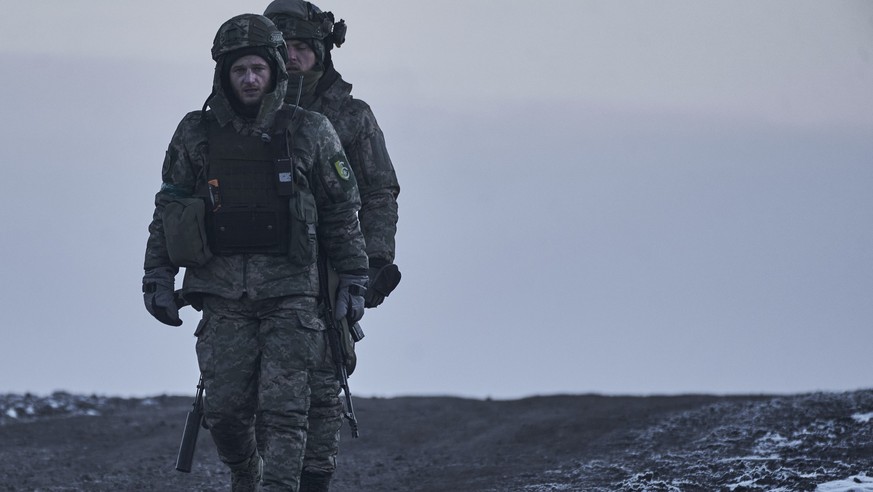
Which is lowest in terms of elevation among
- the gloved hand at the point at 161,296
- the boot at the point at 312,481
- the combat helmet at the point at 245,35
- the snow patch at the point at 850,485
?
the boot at the point at 312,481

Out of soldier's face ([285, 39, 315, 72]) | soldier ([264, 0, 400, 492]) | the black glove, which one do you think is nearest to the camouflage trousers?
the black glove

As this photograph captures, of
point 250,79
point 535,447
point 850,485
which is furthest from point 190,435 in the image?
point 535,447

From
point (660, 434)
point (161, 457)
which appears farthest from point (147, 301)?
point (660, 434)

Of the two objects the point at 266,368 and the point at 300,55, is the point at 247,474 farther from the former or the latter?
the point at 300,55

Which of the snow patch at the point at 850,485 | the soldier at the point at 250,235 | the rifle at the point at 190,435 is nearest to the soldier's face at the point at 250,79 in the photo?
the soldier at the point at 250,235

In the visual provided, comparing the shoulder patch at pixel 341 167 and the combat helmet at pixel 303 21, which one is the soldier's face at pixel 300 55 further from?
the shoulder patch at pixel 341 167

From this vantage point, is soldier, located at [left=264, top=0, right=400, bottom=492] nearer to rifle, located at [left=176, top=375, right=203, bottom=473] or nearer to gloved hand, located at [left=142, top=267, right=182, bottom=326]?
rifle, located at [left=176, top=375, right=203, bottom=473]

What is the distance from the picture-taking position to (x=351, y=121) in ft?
25.8

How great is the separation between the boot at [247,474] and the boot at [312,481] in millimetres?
258

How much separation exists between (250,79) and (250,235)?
751mm

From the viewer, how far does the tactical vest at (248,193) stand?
6781 mm

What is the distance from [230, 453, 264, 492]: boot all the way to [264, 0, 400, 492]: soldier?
106 centimetres

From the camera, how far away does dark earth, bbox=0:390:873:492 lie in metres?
9.06

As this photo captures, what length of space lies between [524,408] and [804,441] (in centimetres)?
468
